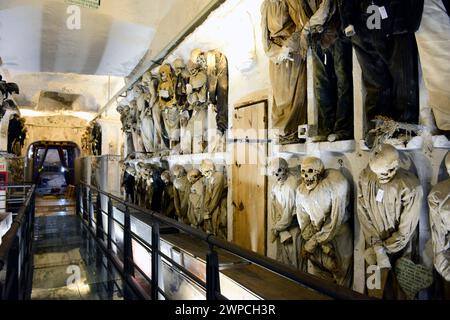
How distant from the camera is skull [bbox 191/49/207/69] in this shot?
3672 mm

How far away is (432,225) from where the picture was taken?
1.49 metres

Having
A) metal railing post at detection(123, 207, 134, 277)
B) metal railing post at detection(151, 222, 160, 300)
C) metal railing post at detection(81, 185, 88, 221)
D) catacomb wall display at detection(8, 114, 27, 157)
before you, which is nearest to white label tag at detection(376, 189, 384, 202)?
metal railing post at detection(151, 222, 160, 300)

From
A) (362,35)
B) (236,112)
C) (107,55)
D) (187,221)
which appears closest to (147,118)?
(107,55)

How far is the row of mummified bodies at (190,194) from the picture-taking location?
3406mm

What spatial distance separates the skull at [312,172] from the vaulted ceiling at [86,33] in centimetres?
227

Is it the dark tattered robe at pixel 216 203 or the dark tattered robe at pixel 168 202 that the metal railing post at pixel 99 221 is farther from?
the dark tattered robe at pixel 216 203

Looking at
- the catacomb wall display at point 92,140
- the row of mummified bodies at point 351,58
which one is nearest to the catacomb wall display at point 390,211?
the row of mummified bodies at point 351,58

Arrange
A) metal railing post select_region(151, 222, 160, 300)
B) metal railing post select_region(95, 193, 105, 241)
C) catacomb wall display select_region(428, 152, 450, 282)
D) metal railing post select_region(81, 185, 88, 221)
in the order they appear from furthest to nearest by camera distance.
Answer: metal railing post select_region(81, 185, 88, 221) → metal railing post select_region(95, 193, 105, 241) → metal railing post select_region(151, 222, 160, 300) → catacomb wall display select_region(428, 152, 450, 282)

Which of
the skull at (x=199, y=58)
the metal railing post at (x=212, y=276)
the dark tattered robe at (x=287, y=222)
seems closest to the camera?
the metal railing post at (x=212, y=276)

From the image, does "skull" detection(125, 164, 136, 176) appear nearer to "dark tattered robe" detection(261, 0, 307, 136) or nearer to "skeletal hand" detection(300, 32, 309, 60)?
"dark tattered robe" detection(261, 0, 307, 136)

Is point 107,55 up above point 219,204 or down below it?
above

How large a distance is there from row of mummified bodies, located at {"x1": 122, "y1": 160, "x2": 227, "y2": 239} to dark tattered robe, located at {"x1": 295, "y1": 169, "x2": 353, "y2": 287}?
4.63ft
